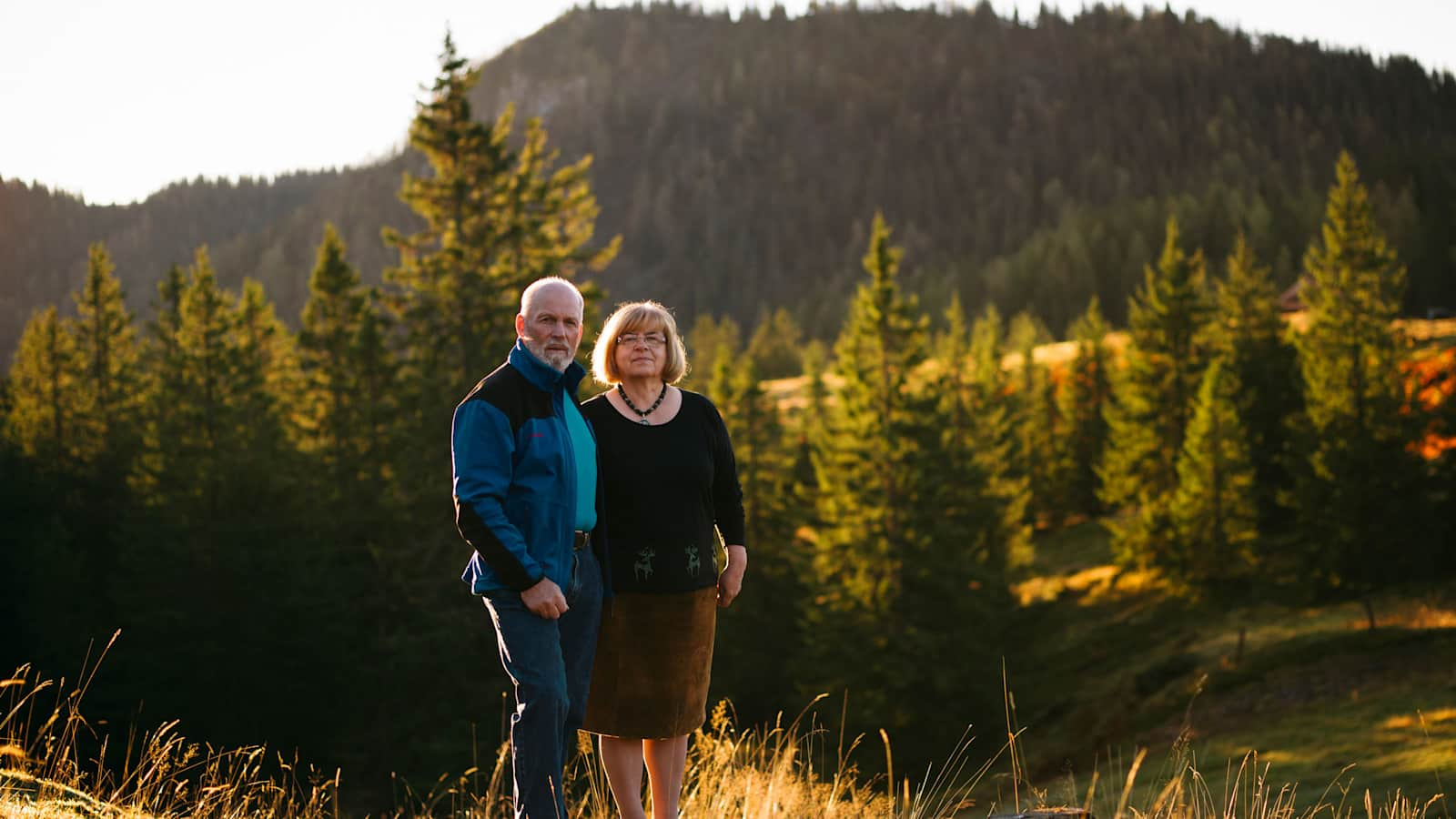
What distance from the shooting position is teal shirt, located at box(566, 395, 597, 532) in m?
4.27

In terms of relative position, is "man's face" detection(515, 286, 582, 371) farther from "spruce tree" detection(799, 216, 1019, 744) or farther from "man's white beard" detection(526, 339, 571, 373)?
"spruce tree" detection(799, 216, 1019, 744)

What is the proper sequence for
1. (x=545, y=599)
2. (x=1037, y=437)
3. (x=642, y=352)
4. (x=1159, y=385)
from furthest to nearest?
(x=1037, y=437) → (x=1159, y=385) → (x=642, y=352) → (x=545, y=599)

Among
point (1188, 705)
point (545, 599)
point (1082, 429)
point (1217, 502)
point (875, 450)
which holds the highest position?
point (545, 599)

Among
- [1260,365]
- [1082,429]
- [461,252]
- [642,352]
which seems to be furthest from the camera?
A: [1082,429]

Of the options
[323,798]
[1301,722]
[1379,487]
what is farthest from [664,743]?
[1379,487]

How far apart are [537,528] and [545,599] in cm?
30

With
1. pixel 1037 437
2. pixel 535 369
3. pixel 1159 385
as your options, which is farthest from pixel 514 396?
pixel 1037 437

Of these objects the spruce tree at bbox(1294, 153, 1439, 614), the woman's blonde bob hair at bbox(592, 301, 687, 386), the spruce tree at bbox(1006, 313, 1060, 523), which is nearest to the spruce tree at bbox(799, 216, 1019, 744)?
the spruce tree at bbox(1294, 153, 1439, 614)

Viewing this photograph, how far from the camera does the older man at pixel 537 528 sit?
13.0ft

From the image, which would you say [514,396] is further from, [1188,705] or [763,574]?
[763,574]

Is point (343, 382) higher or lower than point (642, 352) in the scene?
lower

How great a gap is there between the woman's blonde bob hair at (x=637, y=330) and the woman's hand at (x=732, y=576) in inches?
32.7

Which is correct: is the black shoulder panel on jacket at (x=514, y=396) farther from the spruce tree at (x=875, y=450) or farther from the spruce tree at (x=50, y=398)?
the spruce tree at (x=50, y=398)

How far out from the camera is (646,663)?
4.54m
